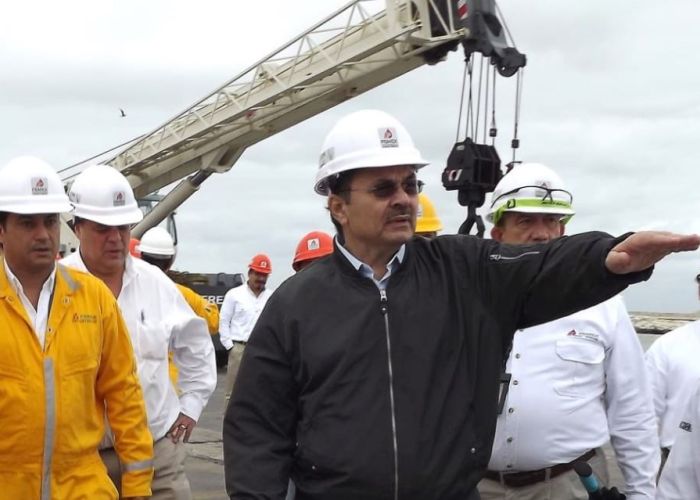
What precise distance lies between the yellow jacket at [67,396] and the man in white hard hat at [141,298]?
0.52m

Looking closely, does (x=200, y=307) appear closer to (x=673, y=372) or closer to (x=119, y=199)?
(x=119, y=199)

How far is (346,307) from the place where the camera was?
2.64 m

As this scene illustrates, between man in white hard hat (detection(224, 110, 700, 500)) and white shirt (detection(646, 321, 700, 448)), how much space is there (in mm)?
2105

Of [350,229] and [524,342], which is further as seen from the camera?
[524,342]

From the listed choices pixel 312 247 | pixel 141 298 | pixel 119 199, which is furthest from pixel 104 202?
pixel 312 247

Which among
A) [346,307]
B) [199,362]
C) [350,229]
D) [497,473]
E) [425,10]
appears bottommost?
[497,473]

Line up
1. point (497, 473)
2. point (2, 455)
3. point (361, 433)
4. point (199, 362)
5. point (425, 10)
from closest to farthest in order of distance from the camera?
1. point (361, 433)
2. point (2, 455)
3. point (497, 473)
4. point (199, 362)
5. point (425, 10)

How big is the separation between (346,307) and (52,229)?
5.18 ft

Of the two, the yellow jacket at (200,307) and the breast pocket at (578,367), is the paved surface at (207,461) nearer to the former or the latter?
the yellow jacket at (200,307)

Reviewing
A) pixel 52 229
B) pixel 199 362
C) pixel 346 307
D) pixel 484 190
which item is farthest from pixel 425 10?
pixel 346 307

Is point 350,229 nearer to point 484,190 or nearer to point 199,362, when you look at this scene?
point 199,362

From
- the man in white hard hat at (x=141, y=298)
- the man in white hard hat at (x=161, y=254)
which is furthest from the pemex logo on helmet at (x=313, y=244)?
the man in white hard hat at (x=161, y=254)

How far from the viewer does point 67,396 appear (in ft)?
11.5

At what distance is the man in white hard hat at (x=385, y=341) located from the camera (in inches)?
98.2
